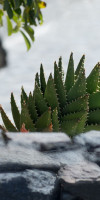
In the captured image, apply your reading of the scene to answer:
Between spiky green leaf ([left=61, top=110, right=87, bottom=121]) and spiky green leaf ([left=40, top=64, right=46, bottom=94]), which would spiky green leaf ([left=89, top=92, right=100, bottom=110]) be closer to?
spiky green leaf ([left=61, top=110, right=87, bottom=121])

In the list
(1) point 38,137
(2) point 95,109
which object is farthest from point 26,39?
(1) point 38,137

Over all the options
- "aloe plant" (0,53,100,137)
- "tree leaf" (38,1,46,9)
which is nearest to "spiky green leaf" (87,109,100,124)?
"aloe plant" (0,53,100,137)

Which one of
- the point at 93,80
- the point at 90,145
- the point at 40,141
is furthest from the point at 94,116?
the point at 40,141

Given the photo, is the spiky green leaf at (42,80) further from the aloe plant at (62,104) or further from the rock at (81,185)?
the rock at (81,185)

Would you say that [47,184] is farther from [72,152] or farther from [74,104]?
[74,104]

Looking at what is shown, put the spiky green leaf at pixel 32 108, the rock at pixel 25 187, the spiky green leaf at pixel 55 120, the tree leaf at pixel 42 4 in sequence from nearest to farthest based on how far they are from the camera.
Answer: the rock at pixel 25 187 < the spiky green leaf at pixel 55 120 < the spiky green leaf at pixel 32 108 < the tree leaf at pixel 42 4

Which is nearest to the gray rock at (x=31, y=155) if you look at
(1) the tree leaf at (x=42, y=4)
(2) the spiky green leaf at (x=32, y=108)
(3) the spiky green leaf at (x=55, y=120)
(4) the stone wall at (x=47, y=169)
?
(4) the stone wall at (x=47, y=169)

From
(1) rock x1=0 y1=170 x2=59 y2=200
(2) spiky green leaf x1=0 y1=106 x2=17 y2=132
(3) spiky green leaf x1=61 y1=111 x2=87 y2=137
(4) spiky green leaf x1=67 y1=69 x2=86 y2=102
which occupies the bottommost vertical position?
(1) rock x1=0 y1=170 x2=59 y2=200
